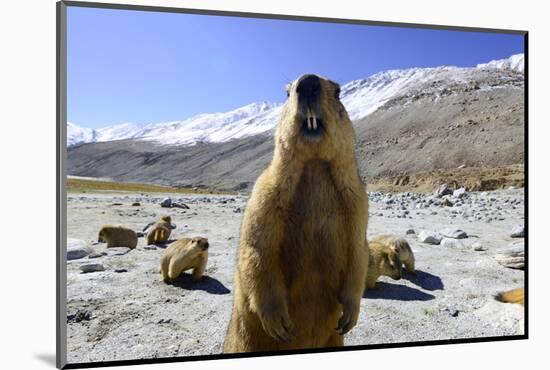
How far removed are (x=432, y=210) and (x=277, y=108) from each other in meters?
1.83

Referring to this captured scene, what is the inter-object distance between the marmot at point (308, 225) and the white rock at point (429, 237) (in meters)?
1.98

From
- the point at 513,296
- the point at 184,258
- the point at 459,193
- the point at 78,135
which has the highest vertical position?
the point at 78,135

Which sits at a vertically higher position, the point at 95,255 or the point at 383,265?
the point at 95,255

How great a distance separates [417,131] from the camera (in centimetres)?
409

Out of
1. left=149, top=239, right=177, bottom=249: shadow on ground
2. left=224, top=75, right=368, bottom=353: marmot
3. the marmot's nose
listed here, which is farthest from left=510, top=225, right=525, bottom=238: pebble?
left=149, top=239, right=177, bottom=249: shadow on ground

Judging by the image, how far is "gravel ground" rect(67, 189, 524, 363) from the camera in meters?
3.06

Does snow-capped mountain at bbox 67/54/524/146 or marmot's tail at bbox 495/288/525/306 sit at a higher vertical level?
snow-capped mountain at bbox 67/54/524/146

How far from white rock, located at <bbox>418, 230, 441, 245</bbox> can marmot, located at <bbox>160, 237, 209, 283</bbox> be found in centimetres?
182

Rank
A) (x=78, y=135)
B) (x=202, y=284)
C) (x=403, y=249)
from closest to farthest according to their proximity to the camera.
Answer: (x=78, y=135) < (x=202, y=284) < (x=403, y=249)

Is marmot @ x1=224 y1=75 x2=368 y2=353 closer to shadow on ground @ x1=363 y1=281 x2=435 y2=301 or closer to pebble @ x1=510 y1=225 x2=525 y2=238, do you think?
shadow on ground @ x1=363 y1=281 x2=435 y2=301

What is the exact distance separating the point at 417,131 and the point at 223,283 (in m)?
1.96

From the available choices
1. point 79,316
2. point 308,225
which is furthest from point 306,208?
point 79,316

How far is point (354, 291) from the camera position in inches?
95.4

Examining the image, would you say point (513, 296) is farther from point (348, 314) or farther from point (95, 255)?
point (95, 255)
